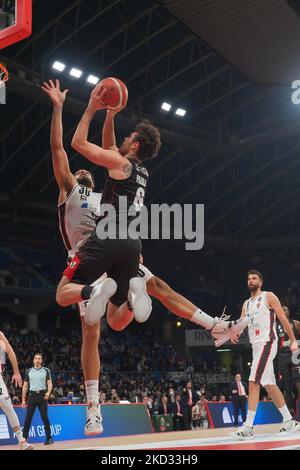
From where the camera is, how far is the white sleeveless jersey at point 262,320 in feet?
30.9

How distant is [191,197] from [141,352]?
908 centimetres

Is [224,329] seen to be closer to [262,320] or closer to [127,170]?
[127,170]

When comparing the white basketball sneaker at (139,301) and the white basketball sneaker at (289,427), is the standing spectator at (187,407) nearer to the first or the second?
the white basketball sneaker at (289,427)

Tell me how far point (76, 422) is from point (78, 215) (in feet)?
Result: 32.6

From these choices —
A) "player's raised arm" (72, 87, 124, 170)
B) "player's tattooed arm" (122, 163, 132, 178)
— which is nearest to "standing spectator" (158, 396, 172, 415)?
"player's tattooed arm" (122, 163, 132, 178)

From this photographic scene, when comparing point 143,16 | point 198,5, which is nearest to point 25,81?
point 143,16

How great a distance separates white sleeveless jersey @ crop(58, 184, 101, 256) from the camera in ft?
20.1

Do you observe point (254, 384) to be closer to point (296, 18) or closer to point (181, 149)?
point (296, 18)

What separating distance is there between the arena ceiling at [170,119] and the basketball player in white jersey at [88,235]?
1460cm

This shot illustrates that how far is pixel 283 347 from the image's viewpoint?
42.2 feet

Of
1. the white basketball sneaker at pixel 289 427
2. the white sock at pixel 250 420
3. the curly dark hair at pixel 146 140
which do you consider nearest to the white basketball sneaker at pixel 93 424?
the curly dark hair at pixel 146 140

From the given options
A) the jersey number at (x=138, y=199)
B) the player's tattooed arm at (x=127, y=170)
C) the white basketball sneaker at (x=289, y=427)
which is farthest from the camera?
the white basketball sneaker at (x=289, y=427)

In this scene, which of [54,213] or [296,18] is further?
[54,213]
